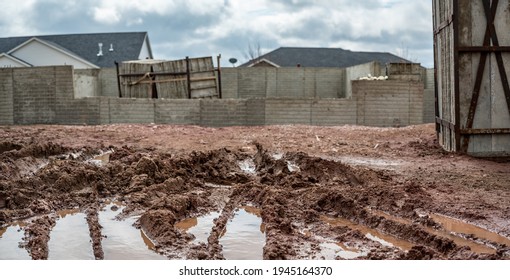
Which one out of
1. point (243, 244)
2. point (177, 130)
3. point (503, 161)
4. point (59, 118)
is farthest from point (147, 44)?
point (243, 244)

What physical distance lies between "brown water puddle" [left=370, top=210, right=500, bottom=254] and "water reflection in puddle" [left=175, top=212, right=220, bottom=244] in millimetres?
1880

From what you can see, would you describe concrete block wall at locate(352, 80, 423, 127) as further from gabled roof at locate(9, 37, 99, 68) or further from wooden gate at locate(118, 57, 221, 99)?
gabled roof at locate(9, 37, 99, 68)

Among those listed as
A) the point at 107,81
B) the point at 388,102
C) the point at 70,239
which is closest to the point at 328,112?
the point at 388,102

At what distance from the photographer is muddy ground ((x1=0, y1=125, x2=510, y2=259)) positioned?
5469 millimetres

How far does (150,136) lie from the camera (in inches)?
556

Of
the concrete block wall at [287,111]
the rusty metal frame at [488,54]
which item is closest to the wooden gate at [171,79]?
the concrete block wall at [287,111]

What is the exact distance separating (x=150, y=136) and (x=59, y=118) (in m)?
5.42

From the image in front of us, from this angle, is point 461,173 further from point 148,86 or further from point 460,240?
point 148,86

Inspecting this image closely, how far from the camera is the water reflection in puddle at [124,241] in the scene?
517 cm

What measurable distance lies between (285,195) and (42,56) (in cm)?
3794

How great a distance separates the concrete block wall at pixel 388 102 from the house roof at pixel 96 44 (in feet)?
89.4

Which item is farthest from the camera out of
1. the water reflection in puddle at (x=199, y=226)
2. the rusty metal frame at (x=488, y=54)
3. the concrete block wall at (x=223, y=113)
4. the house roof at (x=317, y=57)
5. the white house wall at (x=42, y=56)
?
the house roof at (x=317, y=57)

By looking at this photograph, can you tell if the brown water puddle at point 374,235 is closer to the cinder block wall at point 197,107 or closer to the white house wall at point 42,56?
the cinder block wall at point 197,107

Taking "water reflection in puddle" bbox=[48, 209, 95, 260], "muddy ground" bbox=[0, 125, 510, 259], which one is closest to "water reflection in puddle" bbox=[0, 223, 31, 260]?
"muddy ground" bbox=[0, 125, 510, 259]
